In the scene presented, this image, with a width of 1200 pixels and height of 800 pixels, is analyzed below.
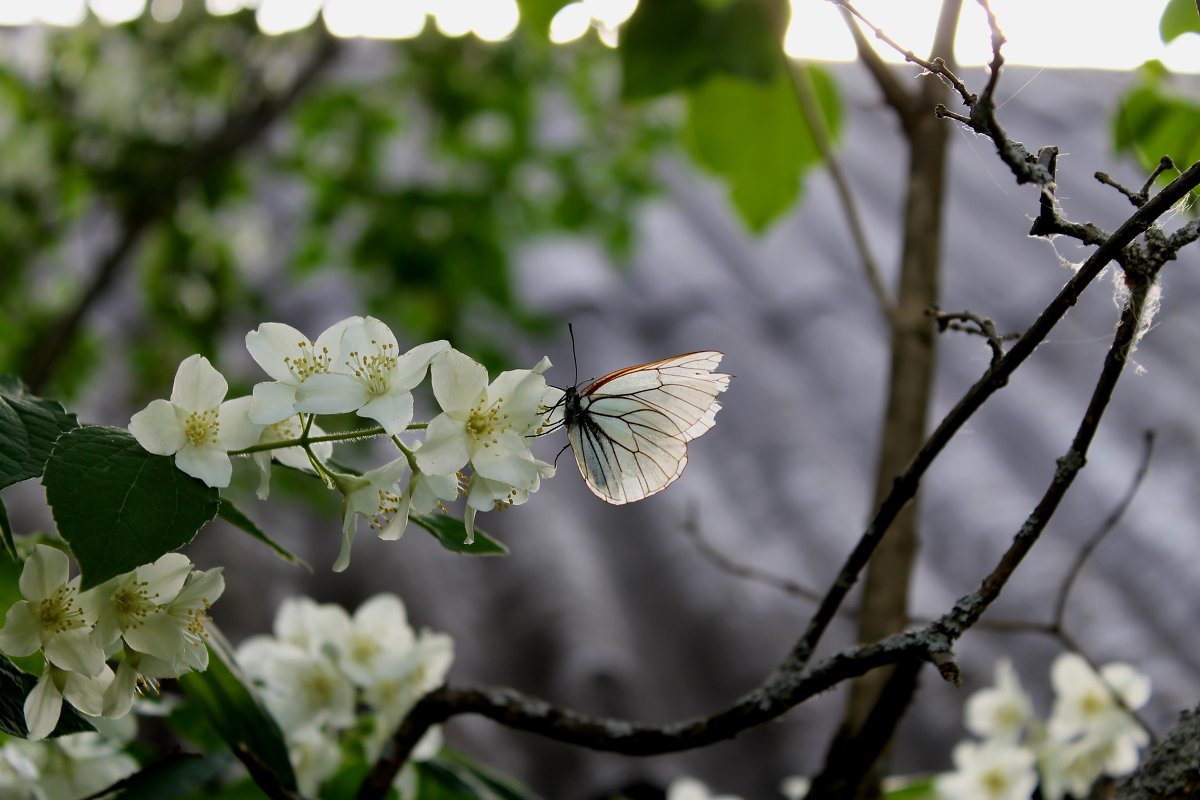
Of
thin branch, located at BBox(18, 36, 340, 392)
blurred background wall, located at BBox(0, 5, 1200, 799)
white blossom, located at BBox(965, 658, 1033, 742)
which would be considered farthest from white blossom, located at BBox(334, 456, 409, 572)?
thin branch, located at BBox(18, 36, 340, 392)

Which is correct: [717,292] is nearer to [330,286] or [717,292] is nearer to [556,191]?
[556,191]

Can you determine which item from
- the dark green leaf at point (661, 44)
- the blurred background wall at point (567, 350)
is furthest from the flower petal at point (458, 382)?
the blurred background wall at point (567, 350)

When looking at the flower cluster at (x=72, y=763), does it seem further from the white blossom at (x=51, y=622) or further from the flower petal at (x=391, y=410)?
the flower petal at (x=391, y=410)

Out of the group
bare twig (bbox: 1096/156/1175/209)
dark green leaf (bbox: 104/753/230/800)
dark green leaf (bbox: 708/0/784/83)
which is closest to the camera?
bare twig (bbox: 1096/156/1175/209)

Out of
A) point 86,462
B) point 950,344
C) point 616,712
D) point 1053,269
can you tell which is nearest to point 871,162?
point 1053,269

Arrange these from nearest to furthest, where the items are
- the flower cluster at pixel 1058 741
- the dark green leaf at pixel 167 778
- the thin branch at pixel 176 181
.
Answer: the dark green leaf at pixel 167 778 → the flower cluster at pixel 1058 741 → the thin branch at pixel 176 181

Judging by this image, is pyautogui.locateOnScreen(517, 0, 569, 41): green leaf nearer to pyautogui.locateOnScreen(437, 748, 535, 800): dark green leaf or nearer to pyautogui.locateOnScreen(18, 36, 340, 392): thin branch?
pyautogui.locateOnScreen(437, 748, 535, 800): dark green leaf

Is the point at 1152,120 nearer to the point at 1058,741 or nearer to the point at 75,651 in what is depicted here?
the point at 1058,741
